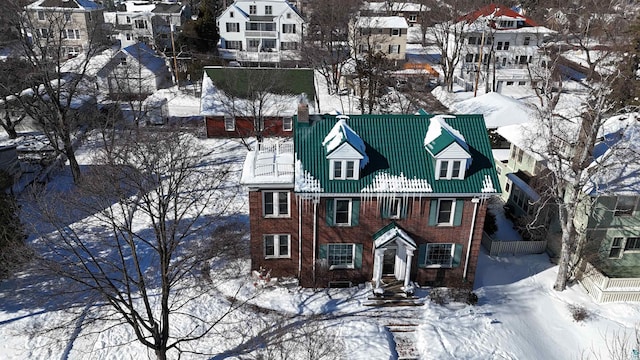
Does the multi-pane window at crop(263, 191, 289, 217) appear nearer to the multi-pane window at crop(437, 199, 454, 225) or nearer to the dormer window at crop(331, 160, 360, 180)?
the dormer window at crop(331, 160, 360, 180)

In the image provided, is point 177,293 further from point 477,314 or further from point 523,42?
point 523,42

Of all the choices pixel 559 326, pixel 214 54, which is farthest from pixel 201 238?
pixel 214 54

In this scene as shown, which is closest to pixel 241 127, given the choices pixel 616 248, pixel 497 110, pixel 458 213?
pixel 497 110

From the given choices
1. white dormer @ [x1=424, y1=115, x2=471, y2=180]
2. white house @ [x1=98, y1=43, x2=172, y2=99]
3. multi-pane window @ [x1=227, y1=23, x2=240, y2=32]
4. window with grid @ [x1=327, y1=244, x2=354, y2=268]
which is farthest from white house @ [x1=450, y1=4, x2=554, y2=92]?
window with grid @ [x1=327, y1=244, x2=354, y2=268]

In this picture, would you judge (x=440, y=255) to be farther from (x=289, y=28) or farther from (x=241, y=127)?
(x=289, y=28)

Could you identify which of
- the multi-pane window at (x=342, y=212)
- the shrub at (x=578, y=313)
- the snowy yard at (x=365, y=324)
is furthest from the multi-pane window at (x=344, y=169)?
the shrub at (x=578, y=313)
